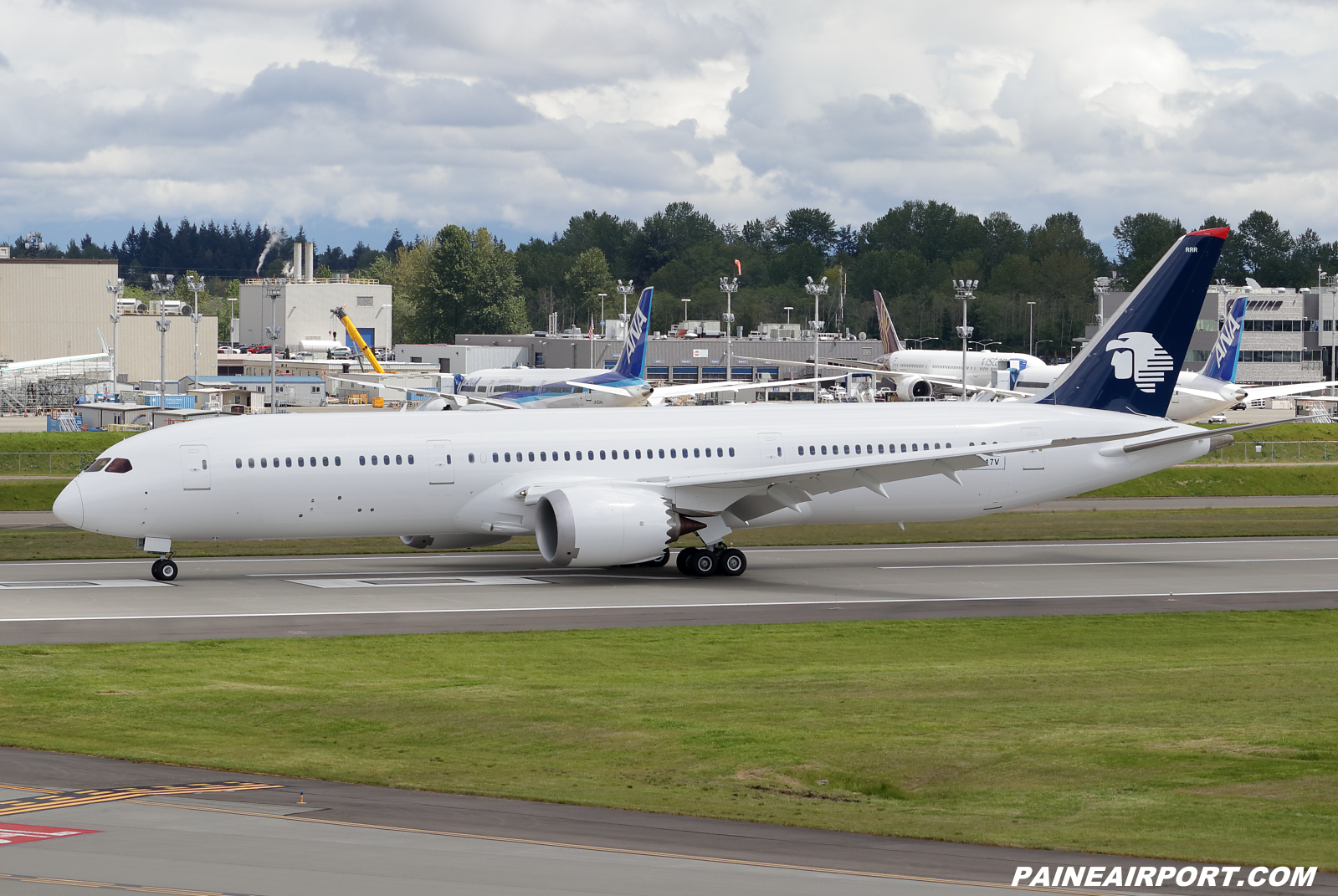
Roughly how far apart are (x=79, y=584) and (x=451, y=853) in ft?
79.9

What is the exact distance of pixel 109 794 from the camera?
51.0ft

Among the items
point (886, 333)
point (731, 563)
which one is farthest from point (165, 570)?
point (886, 333)

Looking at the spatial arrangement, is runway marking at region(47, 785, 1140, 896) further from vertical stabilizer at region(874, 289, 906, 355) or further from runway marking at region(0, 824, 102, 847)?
vertical stabilizer at region(874, 289, 906, 355)

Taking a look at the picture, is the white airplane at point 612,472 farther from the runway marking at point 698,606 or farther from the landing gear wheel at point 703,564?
the runway marking at point 698,606

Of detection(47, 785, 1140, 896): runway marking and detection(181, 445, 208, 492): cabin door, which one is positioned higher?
detection(181, 445, 208, 492): cabin door

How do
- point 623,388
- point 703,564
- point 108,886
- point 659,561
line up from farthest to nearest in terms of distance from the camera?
point 623,388 < point 659,561 < point 703,564 < point 108,886

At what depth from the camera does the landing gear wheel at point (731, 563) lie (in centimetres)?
3669

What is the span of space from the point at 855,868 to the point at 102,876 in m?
6.17

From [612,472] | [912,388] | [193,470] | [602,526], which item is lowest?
[602,526]

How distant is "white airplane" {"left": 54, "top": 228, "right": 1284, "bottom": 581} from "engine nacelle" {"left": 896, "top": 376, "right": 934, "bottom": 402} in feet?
271

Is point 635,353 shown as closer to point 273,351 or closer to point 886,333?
point 273,351

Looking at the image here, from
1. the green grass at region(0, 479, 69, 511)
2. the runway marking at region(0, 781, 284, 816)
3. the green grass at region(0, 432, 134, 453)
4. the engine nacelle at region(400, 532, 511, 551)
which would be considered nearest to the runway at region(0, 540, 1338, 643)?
the engine nacelle at region(400, 532, 511, 551)

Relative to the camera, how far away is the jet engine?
110 feet

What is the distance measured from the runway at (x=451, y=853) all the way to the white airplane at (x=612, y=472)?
1844 cm
